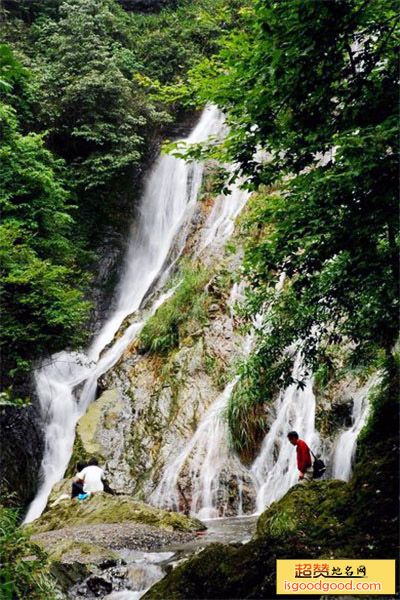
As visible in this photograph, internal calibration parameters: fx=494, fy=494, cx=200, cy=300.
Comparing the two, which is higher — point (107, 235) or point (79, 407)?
point (107, 235)

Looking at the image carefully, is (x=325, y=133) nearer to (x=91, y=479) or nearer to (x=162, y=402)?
(x=91, y=479)

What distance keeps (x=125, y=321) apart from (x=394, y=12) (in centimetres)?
1225

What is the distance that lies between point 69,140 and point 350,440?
16.5 metres

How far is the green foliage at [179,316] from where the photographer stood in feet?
41.3

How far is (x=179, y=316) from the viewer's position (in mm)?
12977

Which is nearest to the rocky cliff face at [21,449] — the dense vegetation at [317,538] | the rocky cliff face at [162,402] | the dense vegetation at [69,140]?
the dense vegetation at [69,140]

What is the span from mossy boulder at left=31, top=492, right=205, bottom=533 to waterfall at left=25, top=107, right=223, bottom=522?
324cm

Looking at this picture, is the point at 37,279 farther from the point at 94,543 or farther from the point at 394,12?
the point at 394,12

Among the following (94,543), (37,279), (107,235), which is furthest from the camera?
(107,235)

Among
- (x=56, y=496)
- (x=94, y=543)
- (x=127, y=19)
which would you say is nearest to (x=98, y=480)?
(x=56, y=496)

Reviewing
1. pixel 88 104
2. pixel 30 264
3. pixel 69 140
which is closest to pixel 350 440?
pixel 30 264

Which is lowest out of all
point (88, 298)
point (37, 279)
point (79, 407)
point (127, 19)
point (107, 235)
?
point (79, 407)

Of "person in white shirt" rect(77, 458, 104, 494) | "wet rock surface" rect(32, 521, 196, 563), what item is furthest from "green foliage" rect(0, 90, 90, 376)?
"wet rock surface" rect(32, 521, 196, 563)

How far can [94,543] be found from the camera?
6.47 m
